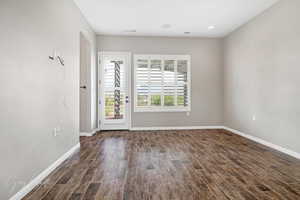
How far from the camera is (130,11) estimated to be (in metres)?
4.09

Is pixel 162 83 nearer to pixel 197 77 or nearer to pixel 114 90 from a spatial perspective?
pixel 197 77

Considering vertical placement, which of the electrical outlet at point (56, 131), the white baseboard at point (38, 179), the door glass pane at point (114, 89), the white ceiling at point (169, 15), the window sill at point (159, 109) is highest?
the white ceiling at point (169, 15)

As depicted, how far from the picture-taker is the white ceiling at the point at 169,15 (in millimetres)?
3744

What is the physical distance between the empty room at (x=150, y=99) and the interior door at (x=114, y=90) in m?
0.03

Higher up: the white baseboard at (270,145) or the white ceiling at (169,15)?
the white ceiling at (169,15)

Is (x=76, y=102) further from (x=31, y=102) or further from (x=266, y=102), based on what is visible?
(x=266, y=102)

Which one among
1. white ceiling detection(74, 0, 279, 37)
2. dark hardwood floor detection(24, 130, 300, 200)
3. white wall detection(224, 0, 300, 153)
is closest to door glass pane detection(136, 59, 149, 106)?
white ceiling detection(74, 0, 279, 37)

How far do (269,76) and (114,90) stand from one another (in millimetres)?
3953

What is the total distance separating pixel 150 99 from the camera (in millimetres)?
5832

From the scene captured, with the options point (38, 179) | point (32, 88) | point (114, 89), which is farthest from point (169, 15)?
point (38, 179)

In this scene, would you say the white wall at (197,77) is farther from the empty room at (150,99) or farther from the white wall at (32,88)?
the white wall at (32,88)

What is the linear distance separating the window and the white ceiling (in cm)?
86

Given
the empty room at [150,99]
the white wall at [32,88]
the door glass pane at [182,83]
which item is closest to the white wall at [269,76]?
the empty room at [150,99]

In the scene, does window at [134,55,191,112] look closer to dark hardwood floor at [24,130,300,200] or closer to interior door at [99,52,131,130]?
interior door at [99,52,131,130]
